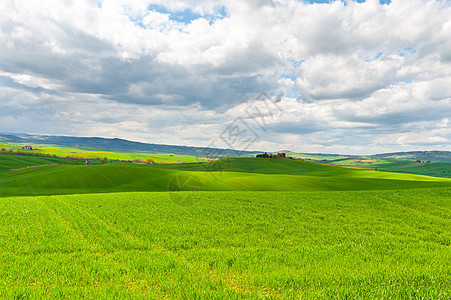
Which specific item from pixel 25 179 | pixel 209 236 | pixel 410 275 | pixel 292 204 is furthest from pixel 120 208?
pixel 25 179

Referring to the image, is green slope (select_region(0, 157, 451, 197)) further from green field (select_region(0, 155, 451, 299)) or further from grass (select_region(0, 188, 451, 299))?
grass (select_region(0, 188, 451, 299))

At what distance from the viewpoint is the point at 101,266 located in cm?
993

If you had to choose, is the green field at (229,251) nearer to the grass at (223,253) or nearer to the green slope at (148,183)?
the grass at (223,253)

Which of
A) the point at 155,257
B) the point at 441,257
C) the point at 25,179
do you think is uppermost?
the point at 441,257

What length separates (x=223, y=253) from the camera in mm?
11703

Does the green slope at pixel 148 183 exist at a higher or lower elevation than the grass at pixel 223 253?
lower

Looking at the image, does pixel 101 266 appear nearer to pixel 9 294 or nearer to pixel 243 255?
pixel 9 294

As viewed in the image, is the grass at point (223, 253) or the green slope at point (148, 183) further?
the green slope at point (148, 183)

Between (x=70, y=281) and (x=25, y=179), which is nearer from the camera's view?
→ (x=70, y=281)

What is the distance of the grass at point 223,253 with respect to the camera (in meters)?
7.77

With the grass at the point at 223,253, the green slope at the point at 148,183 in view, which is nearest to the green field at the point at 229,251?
the grass at the point at 223,253

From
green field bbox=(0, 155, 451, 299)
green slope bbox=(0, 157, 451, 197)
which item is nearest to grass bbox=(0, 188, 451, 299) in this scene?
green field bbox=(0, 155, 451, 299)

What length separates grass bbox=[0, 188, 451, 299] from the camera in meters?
7.77

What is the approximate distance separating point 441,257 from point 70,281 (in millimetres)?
16862
